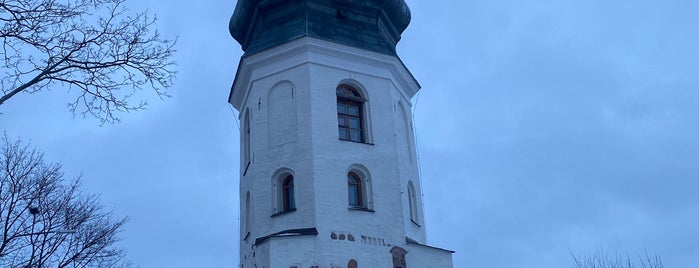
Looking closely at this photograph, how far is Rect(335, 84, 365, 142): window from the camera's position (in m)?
20.7

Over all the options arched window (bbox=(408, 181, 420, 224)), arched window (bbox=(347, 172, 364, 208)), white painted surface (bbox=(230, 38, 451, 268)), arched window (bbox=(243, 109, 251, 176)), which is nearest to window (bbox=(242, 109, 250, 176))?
arched window (bbox=(243, 109, 251, 176))

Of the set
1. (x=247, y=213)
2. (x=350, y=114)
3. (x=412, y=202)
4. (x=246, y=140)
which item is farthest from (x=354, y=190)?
(x=246, y=140)

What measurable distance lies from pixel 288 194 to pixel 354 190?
5.34ft

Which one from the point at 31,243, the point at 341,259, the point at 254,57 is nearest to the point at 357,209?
the point at 341,259

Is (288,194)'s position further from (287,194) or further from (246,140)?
(246,140)

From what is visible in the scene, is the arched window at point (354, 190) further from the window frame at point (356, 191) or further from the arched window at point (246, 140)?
the arched window at point (246, 140)

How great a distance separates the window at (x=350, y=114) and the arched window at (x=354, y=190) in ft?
3.41

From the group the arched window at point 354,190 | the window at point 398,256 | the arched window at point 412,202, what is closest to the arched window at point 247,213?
the arched window at point 354,190

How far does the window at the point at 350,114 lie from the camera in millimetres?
20719

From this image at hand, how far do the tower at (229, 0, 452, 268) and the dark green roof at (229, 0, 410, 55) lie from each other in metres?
0.03

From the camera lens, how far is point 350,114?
21.1m

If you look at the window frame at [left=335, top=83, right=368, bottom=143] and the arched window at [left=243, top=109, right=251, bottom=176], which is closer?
the window frame at [left=335, top=83, right=368, bottom=143]

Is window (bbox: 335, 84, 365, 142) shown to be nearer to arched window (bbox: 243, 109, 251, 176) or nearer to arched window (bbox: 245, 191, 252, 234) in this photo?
arched window (bbox: 243, 109, 251, 176)

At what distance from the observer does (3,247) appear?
15695 millimetres
